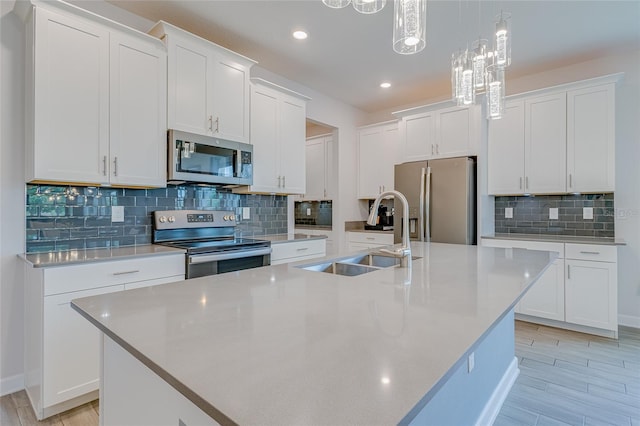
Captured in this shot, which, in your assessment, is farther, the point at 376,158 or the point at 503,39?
the point at 376,158

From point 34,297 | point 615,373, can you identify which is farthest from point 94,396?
point 615,373

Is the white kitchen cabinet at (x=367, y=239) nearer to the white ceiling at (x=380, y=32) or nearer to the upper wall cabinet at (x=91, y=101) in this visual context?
the white ceiling at (x=380, y=32)

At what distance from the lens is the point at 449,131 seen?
401 cm

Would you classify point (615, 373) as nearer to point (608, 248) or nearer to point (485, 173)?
point (608, 248)

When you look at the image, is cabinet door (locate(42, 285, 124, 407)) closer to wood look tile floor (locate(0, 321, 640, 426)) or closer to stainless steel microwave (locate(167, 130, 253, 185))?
wood look tile floor (locate(0, 321, 640, 426))

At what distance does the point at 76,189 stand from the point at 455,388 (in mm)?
2695

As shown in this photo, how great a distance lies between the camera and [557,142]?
137 inches

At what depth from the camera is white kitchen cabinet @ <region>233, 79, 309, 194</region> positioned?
10.8 ft

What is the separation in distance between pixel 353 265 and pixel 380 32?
226 cm

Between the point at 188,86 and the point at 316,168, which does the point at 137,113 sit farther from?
A: the point at 316,168

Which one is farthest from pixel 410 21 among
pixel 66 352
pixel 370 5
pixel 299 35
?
pixel 66 352

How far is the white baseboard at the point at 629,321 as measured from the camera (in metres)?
3.32

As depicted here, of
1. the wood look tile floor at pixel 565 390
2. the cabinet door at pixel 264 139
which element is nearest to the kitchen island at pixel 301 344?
the wood look tile floor at pixel 565 390

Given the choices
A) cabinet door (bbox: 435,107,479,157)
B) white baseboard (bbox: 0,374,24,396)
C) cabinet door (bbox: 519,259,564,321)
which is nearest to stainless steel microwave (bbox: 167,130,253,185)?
white baseboard (bbox: 0,374,24,396)
